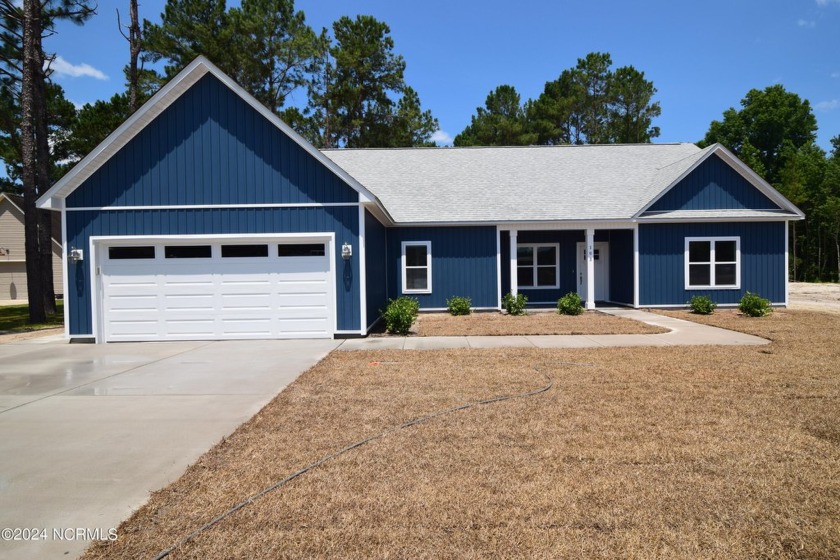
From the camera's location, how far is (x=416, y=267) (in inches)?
680

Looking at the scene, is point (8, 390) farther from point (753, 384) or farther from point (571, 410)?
point (753, 384)

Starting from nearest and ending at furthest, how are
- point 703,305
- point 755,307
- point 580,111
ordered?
point 755,307, point 703,305, point 580,111

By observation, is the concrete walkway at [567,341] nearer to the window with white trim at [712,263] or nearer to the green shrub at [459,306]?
the green shrub at [459,306]

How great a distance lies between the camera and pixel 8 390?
7.53 metres

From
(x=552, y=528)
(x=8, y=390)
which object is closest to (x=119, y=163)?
(x=8, y=390)

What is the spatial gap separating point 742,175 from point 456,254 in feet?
32.0

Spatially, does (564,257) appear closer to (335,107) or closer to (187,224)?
(187,224)

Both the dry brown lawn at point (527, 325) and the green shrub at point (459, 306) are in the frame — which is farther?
the green shrub at point (459, 306)

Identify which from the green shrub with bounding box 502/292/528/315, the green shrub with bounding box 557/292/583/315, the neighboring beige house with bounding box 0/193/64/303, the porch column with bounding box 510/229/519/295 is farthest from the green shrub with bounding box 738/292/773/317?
the neighboring beige house with bounding box 0/193/64/303

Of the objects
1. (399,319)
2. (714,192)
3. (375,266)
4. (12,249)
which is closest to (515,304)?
(375,266)

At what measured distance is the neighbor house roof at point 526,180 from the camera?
17.0 meters

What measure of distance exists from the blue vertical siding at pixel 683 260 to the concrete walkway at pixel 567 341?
4526mm

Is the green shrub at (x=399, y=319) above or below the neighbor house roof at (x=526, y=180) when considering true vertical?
below

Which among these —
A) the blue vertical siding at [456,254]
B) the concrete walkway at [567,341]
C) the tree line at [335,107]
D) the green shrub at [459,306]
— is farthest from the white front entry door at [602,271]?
the tree line at [335,107]
